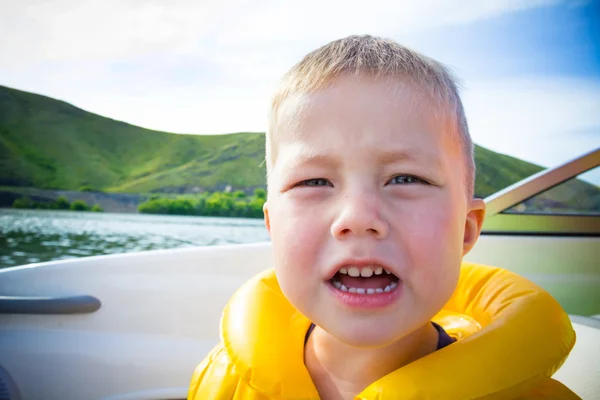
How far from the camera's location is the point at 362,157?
656 mm

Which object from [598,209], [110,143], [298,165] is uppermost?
[110,143]

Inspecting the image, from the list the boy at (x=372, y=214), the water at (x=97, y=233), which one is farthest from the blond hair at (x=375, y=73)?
the water at (x=97, y=233)

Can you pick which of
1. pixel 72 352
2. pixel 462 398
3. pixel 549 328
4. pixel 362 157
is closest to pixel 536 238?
pixel 549 328

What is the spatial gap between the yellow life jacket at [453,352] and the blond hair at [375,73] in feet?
0.82

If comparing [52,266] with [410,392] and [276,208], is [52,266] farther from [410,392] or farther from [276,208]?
[410,392]

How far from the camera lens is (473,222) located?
812 mm

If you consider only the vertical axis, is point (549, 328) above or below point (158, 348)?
above

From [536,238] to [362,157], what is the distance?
5.49 ft

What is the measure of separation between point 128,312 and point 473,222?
1.33m

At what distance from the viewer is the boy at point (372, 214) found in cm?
64

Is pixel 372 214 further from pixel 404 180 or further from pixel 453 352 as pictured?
pixel 453 352

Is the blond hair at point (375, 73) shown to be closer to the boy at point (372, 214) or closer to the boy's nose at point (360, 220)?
the boy at point (372, 214)

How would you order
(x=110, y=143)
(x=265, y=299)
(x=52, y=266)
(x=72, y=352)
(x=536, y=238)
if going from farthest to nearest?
(x=110, y=143) → (x=536, y=238) → (x=52, y=266) → (x=72, y=352) → (x=265, y=299)

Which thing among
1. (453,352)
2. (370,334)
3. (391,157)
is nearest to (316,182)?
(391,157)
